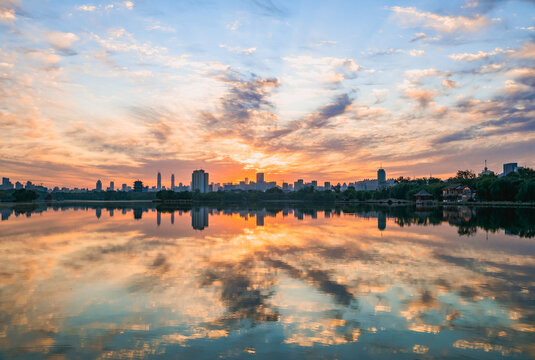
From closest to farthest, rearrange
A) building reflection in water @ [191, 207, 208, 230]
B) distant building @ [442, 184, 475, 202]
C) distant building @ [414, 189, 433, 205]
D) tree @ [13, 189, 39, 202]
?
building reflection in water @ [191, 207, 208, 230]
distant building @ [442, 184, 475, 202]
distant building @ [414, 189, 433, 205]
tree @ [13, 189, 39, 202]

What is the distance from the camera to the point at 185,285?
1379 cm

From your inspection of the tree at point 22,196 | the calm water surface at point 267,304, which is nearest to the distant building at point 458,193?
the calm water surface at point 267,304

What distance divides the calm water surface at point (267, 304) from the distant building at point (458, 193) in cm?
11639

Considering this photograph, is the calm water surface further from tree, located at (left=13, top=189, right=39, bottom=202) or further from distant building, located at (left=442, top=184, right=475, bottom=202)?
tree, located at (left=13, top=189, right=39, bottom=202)

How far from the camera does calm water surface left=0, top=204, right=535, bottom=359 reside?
8.39 metres

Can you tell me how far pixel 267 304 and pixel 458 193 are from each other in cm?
13469

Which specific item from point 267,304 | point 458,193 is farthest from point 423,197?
point 267,304

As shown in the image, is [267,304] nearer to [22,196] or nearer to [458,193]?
[458,193]

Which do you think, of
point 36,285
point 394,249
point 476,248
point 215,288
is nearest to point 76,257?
point 36,285

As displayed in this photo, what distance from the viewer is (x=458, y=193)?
125938 mm

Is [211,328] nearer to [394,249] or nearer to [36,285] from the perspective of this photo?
[36,285]

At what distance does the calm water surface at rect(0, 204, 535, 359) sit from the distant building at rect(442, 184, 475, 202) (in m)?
116

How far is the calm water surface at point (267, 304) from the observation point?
8391 mm

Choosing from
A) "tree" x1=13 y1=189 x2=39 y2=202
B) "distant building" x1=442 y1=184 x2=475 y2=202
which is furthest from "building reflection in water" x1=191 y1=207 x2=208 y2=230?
"tree" x1=13 y1=189 x2=39 y2=202
